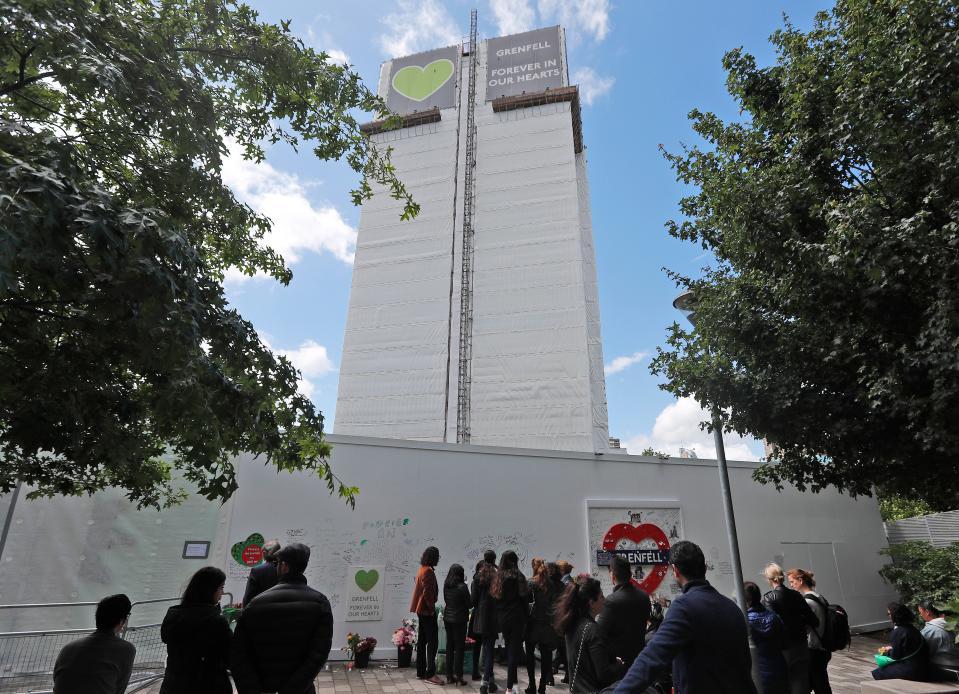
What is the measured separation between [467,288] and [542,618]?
2083 centimetres

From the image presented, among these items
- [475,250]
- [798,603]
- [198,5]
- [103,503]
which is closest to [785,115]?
[798,603]

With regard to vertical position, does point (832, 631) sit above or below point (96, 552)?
below

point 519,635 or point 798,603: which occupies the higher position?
point 798,603

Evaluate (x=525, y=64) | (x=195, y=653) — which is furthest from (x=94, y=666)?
(x=525, y=64)

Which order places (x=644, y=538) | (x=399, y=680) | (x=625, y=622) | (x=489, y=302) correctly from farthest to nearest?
(x=489, y=302)
(x=644, y=538)
(x=399, y=680)
(x=625, y=622)

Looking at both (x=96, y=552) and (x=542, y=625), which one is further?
(x=96, y=552)

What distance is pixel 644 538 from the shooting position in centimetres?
1070

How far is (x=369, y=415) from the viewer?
25.3 metres

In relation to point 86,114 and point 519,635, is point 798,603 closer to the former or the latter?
point 519,635

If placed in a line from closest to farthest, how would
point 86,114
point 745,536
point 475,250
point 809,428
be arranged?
point 86,114, point 809,428, point 745,536, point 475,250

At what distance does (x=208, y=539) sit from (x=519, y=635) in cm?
494

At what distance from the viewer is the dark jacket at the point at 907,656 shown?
5.68 m

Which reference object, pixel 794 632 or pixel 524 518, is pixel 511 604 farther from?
pixel 524 518

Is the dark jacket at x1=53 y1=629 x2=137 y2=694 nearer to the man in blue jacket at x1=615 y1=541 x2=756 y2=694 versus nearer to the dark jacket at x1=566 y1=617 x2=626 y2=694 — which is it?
the dark jacket at x1=566 y1=617 x2=626 y2=694
